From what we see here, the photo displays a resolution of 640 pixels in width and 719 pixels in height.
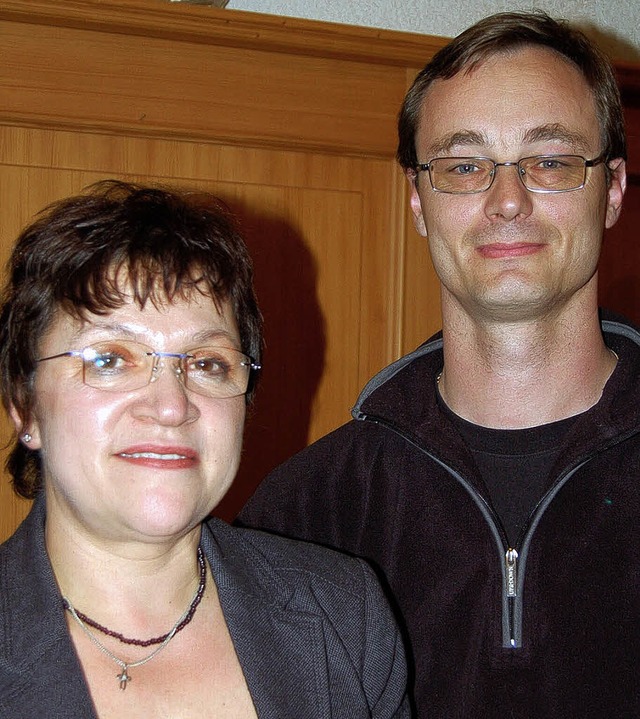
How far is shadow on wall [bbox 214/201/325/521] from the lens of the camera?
2488mm

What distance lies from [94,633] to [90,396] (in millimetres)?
323

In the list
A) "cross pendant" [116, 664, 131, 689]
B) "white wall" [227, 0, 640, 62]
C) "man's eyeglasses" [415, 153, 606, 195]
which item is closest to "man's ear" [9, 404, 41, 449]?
"cross pendant" [116, 664, 131, 689]

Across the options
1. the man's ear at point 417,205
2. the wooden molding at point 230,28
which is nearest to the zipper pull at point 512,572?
the man's ear at point 417,205

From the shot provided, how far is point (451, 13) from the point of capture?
2533 millimetres

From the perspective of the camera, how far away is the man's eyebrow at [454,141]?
174 cm

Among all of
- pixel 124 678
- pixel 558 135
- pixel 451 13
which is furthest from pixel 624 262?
pixel 124 678

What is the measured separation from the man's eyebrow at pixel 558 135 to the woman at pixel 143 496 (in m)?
0.60

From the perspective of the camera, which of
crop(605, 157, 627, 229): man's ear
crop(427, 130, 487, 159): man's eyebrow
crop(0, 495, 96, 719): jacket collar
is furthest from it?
crop(605, 157, 627, 229): man's ear

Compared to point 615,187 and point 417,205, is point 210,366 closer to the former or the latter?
point 417,205

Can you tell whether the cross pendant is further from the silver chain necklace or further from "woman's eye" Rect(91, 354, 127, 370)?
"woman's eye" Rect(91, 354, 127, 370)

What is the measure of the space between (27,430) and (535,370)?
87cm

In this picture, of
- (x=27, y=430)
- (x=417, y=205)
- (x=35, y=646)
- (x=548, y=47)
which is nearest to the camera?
(x=35, y=646)

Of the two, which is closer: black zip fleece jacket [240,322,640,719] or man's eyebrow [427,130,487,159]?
black zip fleece jacket [240,322,640,719]

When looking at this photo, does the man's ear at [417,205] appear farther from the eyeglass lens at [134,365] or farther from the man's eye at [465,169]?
the eyeglass lens at [134,365]
